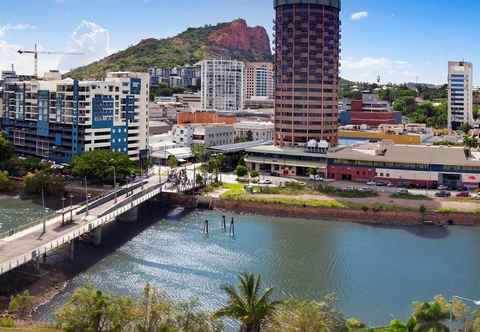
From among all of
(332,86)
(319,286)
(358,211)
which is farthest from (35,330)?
(332,86)

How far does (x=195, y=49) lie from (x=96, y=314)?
167 metres

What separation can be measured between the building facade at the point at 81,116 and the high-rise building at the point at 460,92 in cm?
5880

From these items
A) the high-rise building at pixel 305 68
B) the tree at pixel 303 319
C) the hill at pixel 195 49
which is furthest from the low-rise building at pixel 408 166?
the hill at pixel 195 49

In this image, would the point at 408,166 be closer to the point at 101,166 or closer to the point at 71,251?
the point at 101,166

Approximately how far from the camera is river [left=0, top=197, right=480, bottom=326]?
1059 inches

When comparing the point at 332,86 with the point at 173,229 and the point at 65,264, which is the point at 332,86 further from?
the point at 65,264

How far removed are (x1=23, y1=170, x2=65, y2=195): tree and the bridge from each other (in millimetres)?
5897

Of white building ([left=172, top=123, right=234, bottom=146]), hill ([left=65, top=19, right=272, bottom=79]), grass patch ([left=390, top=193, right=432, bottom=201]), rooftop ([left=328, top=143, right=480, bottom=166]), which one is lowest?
grass patch ([left=390, top=193, right=432, bottom=201])

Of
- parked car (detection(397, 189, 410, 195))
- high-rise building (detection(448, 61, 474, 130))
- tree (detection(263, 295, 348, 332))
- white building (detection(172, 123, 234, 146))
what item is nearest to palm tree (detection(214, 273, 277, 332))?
tree (detection(263, 295, 348, 332))

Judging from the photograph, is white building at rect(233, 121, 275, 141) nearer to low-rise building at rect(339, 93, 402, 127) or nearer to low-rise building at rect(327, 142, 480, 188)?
low-rise building at rect(339, 93, 402, 127)

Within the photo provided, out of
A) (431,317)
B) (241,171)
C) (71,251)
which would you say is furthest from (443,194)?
(431,317)

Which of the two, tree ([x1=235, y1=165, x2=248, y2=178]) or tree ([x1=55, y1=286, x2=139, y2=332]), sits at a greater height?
tree ([x1=235, y1=165, x2=248, y2=178])

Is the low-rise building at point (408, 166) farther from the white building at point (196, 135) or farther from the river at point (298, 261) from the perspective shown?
the white building at point (196, 135)

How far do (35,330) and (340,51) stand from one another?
5196cm
